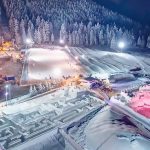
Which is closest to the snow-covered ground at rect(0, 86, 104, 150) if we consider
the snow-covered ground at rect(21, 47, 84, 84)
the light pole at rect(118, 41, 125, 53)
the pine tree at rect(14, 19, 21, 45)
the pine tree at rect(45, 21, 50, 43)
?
the snow-covered ground at rect(21, 47, 84, 84)

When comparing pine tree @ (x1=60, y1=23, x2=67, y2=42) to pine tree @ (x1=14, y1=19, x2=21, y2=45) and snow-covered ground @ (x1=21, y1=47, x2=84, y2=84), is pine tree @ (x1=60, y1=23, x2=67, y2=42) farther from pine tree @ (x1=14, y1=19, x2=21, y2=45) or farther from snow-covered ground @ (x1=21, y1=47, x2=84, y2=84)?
pine tree @ (x1=14, y1=19, x2=21, y2=45)

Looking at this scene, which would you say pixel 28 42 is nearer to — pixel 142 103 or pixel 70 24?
pixel 70 24

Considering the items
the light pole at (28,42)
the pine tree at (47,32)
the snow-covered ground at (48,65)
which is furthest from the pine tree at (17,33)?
the snow-covered ground at (48,65)

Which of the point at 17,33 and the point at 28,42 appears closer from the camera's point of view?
the point at 28,42

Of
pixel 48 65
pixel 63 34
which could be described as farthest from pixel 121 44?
pixel 48 65

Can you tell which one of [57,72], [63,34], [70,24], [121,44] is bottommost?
[57,72]
